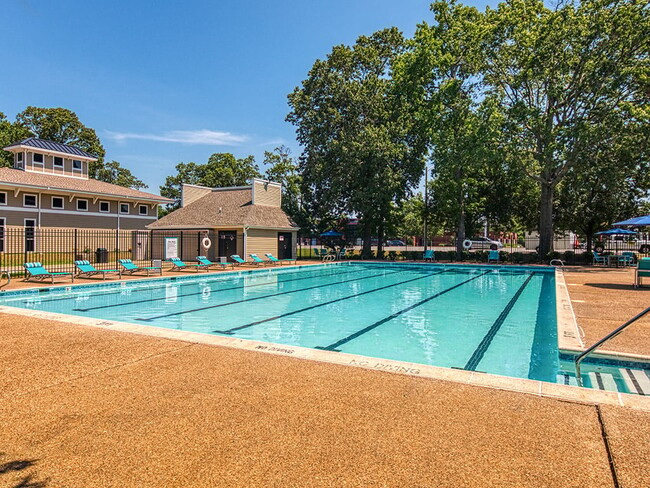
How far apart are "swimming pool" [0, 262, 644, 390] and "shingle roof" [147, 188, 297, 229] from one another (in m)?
9.28

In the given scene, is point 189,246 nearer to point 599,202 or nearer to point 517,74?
point 517,74

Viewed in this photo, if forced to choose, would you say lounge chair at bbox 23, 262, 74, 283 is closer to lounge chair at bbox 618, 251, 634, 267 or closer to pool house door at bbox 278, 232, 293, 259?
pool house door at bbox 278, 232, 293, 259

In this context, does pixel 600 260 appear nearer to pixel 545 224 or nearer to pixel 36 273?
pixel 545 224

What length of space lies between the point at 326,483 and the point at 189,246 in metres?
27.7

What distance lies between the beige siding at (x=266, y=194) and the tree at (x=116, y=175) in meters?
33.7

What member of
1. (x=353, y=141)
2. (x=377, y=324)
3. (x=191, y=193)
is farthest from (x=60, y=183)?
(x=377, y=324)

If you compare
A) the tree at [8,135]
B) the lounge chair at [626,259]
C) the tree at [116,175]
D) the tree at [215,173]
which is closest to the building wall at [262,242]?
the tree at [215,173]

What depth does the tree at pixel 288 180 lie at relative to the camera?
3447 centimetres

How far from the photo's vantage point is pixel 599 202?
31.1 m

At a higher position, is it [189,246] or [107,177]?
[107,177]

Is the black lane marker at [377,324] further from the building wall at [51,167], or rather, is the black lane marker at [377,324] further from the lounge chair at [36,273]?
the building wall at [51,167]

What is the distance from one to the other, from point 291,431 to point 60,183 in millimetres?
32392

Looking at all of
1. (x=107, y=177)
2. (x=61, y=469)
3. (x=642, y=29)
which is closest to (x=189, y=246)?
(x=61, y=469)

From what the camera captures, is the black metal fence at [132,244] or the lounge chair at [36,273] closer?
the lounge chair at [36,273]
